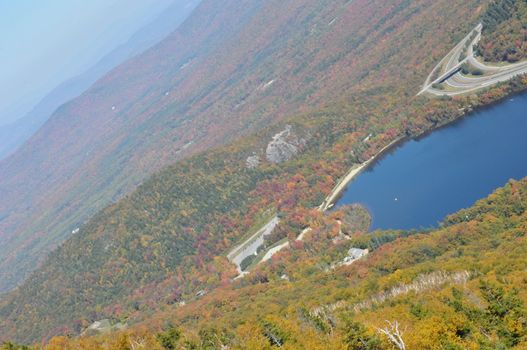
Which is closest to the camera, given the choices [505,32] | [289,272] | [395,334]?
[395,334]

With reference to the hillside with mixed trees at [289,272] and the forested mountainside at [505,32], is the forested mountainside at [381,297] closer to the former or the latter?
the hillside with mixed trees at [289,272]

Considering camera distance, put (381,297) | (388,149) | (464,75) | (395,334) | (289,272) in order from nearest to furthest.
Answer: (395,334)
(381,297)
(289,272)
(388,149)
(464,75)

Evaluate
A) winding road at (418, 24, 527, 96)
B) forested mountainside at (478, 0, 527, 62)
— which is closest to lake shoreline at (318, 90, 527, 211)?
winding road at (418, 24, 527, 96)

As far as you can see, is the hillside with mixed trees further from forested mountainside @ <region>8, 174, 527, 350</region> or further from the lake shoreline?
the lake shoreline

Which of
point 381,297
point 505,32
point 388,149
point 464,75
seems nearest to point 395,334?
point 381,297

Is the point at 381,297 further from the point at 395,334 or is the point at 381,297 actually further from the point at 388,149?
the point at 388,149

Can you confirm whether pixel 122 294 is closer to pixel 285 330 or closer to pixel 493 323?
pixel 285 330

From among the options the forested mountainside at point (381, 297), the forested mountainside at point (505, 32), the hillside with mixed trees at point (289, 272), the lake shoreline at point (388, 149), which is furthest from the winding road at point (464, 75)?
the forested mountainside at point (381, 297)
